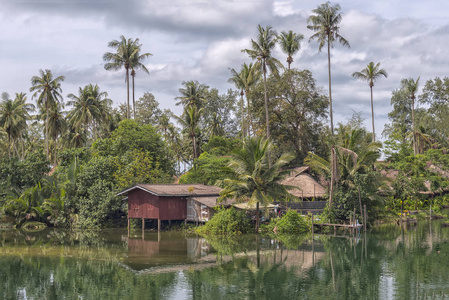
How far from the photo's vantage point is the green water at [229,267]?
20281 mm

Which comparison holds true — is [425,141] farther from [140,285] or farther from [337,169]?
[140,285]

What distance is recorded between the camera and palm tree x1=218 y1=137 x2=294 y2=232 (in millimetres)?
38750

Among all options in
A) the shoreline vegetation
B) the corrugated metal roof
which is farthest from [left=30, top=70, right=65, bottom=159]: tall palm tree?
the corrugated metal roof

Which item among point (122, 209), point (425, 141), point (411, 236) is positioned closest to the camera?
point (411, 236)

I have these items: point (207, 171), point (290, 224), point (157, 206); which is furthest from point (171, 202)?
point (290, 224)

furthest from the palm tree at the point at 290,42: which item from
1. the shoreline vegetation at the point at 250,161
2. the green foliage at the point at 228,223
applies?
the green foliage at the point at 228,223

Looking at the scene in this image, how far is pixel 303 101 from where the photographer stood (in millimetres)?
59219

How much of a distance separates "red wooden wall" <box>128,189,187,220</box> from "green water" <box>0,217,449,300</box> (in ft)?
13.5

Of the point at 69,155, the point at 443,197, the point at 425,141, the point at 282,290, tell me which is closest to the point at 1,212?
the point at 69,155

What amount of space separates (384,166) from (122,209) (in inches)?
1124

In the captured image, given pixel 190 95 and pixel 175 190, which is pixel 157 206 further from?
pixel 190 95

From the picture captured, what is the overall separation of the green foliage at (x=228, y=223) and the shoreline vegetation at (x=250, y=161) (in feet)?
0.31

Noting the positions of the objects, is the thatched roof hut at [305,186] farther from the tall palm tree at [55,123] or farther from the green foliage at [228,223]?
the tall palm tree at [55,123]

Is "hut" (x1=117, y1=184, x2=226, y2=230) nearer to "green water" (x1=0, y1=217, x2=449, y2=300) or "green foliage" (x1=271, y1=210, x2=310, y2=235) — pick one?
"green water" (x1=0, y1=217, x2=449, y2=300)
